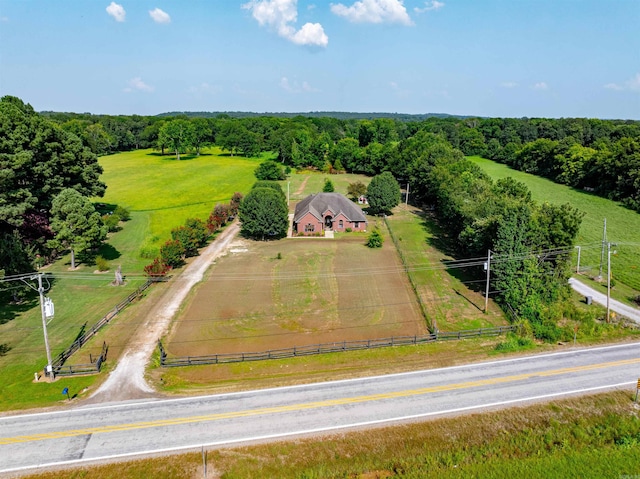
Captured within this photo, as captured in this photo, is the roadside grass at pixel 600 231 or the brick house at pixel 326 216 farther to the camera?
the brick house at pixel 326 216

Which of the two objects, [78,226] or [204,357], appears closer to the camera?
[204,357]

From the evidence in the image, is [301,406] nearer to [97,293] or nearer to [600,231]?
[97,293]

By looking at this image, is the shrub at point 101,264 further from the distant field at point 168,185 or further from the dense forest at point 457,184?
the distant field at point 168,185

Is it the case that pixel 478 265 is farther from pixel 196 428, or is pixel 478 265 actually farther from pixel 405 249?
pixel 196 428

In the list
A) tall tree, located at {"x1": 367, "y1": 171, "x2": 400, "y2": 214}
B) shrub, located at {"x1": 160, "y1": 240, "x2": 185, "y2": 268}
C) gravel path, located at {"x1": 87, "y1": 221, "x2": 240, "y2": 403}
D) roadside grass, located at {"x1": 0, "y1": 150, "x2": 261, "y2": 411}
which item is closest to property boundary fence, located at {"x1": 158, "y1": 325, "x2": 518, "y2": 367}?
gravel path, located at {"x1": 87, "y1": 221, "x2": 240, "y2": 403}

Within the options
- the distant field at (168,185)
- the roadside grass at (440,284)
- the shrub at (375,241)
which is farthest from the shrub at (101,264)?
the roadside grass at (440,284)

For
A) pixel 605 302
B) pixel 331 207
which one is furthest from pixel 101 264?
pixel 605 302

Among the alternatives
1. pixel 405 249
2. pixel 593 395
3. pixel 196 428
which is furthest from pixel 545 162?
pixel 196 428
